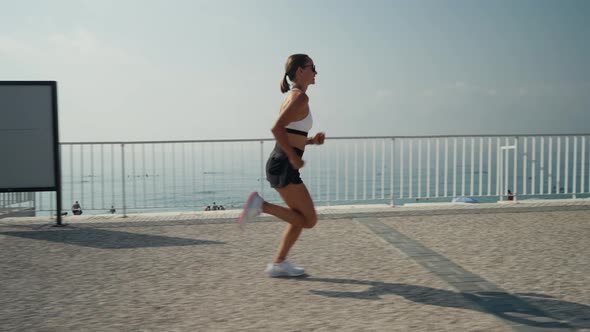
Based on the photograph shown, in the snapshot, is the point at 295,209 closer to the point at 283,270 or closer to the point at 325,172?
the point at 283,270

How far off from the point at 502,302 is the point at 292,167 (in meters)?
1.74

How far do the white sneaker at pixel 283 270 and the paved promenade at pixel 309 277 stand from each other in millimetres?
82

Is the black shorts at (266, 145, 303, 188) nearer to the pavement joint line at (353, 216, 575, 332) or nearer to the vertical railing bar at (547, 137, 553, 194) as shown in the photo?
the pavement joint line at (353, 216, 575, 332)

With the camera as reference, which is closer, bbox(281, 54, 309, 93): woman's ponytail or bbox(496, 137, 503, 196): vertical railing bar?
bbox(281, 54, 309, 93): woman's ponytail

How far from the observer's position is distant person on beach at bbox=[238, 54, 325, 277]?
3.43 metres

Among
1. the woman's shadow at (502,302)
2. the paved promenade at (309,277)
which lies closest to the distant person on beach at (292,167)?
the paved promenade at (309,277)

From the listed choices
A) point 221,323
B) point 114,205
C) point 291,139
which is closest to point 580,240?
point 291,139

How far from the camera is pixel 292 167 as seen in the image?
352 centimetres

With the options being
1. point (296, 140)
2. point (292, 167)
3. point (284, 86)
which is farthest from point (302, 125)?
point (284, 86)

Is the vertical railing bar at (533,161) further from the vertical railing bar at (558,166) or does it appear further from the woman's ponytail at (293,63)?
the woman's ponytail at (293,63)

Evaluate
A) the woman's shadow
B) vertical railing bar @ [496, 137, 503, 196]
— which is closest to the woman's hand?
the woman's shadow

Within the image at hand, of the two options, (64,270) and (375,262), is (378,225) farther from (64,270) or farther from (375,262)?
(64,270)

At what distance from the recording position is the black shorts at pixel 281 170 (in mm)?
3518

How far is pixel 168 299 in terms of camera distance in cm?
311
